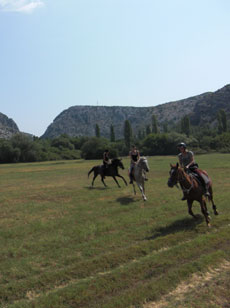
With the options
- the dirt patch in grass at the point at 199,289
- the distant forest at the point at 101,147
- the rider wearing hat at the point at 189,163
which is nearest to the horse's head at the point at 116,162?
the rider wearing hat at the point at 189,163

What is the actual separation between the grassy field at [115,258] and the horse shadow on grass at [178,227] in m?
0.03

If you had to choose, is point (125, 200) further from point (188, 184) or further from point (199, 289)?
point (199, 289)

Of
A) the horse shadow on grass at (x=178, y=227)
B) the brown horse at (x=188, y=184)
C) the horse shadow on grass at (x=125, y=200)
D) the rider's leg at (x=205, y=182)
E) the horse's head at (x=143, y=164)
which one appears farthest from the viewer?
the horse's head at (x=143, y=164)

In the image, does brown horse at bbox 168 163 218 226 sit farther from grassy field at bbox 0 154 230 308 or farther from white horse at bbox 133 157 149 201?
white horse at bbox 133 157 149 201

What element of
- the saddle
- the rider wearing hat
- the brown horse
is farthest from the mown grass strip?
the rider wearing hat

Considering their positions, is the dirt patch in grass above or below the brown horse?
below

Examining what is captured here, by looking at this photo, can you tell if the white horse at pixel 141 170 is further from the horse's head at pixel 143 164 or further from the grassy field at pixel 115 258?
the grassy field at pixel 115 258

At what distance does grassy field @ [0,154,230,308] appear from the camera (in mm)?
4930

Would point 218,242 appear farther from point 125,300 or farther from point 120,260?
point 125,300

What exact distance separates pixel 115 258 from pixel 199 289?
2.30 metres

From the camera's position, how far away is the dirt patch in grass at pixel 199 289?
4.64m

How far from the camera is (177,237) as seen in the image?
8133 mm

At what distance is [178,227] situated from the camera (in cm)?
928

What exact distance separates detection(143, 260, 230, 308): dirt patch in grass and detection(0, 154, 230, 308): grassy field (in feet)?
0.06
